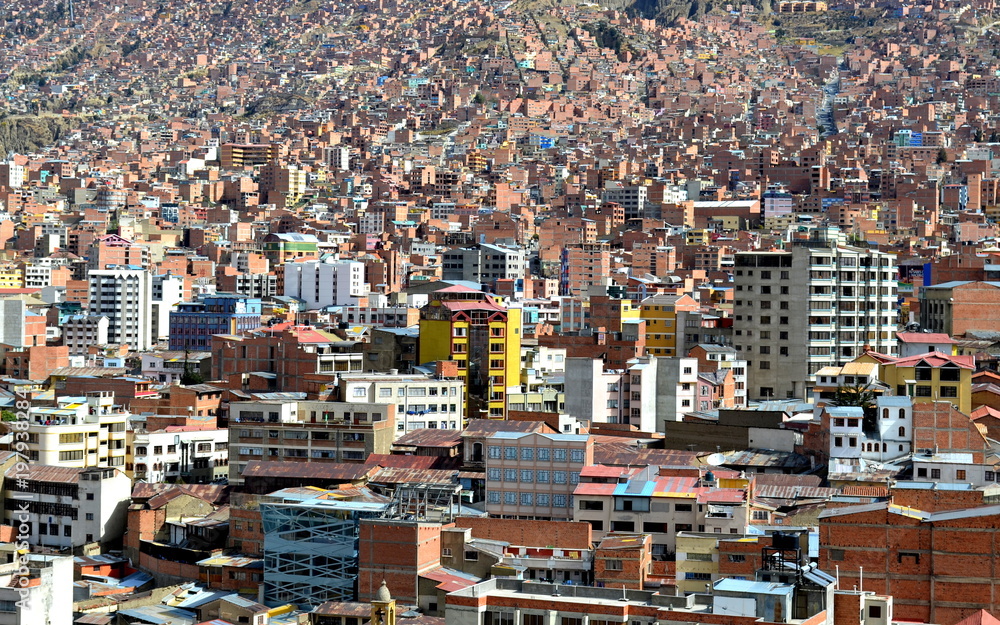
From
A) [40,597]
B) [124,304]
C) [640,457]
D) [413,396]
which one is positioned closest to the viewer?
[40,597]

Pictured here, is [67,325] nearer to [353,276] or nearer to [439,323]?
[353,276]

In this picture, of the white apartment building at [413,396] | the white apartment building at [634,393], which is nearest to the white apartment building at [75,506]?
the white apartment building at [413,396]

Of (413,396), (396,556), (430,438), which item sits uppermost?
(413,396)

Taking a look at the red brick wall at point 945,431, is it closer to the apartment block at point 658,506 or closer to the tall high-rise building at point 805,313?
the apartment block at point 658,506

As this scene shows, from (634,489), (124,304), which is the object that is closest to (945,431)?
(634,489)

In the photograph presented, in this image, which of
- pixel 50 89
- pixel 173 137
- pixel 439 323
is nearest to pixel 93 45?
pixel 50 89

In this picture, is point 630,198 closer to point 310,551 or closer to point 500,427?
point 500,427
